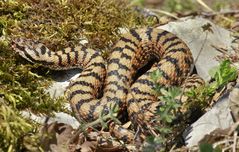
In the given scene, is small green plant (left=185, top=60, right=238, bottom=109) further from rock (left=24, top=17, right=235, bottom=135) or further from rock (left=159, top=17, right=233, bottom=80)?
rock (left=159, top=17, right=233, bottom=80)

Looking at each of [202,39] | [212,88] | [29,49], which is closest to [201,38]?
[202,39]

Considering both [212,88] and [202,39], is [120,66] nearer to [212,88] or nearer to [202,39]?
[202,39]

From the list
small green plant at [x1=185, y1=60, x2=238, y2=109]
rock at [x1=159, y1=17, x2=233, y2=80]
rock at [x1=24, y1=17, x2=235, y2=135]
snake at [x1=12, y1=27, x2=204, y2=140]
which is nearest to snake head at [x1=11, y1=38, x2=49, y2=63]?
snake at [x1=12, y1=27, x2=204, y2=140]

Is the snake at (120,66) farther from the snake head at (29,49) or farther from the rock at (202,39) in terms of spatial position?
the rock at (202,39)

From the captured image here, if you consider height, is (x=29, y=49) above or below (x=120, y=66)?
above

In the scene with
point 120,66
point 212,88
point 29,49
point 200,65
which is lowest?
point 212,88

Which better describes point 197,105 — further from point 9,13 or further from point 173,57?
point 9,13

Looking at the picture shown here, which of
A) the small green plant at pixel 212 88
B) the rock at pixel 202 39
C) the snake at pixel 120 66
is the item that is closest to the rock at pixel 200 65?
the rock at pixel 202 39

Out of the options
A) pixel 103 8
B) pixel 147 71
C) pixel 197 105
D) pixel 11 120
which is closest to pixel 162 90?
pixel 197 105

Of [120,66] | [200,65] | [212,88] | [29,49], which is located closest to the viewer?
[212,88]
